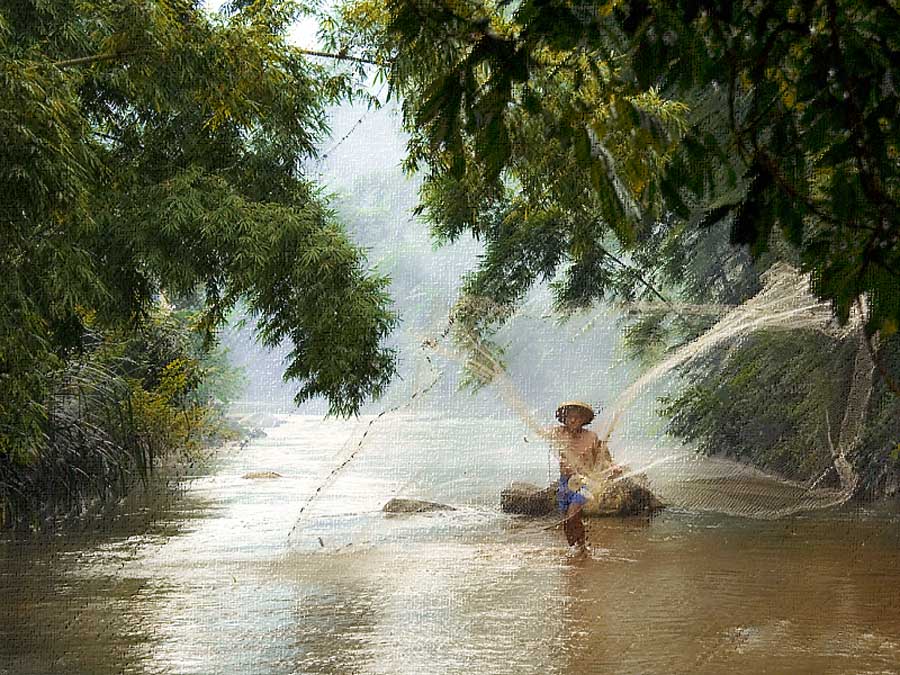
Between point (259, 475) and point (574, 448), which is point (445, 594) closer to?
point (574, 448)

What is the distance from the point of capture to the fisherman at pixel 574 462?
9.73 metres

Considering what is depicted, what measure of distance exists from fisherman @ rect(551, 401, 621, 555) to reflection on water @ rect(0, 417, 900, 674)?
29 centimetres

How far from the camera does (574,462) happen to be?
1020 centimetres

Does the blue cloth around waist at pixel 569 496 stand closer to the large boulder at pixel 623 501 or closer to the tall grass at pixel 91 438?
the large boulder at pixel 623 501

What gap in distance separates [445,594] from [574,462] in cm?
228

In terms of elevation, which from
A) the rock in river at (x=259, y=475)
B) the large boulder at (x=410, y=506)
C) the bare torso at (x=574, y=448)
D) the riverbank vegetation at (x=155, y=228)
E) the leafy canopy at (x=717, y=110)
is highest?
the riverbank vegetation at (x=155, y=228)

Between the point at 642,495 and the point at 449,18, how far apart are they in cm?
1097

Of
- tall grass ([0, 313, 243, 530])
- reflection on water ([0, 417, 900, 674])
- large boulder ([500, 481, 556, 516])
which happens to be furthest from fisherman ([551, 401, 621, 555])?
tall grass ([0, 313, 243, 530])

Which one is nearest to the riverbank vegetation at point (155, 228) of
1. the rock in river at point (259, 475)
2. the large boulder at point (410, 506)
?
the large boulder at point (410, 506)

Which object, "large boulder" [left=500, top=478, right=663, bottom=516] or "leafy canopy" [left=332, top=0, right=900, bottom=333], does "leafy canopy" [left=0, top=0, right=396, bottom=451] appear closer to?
"large boulder" [left=500, top=478, right=663, bottom=516]

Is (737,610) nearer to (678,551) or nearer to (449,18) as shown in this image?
(678,551)

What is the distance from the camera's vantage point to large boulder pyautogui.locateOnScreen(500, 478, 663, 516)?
12.3m

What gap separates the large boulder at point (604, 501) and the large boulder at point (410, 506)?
0.65 m

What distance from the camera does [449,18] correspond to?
193 centimetres
